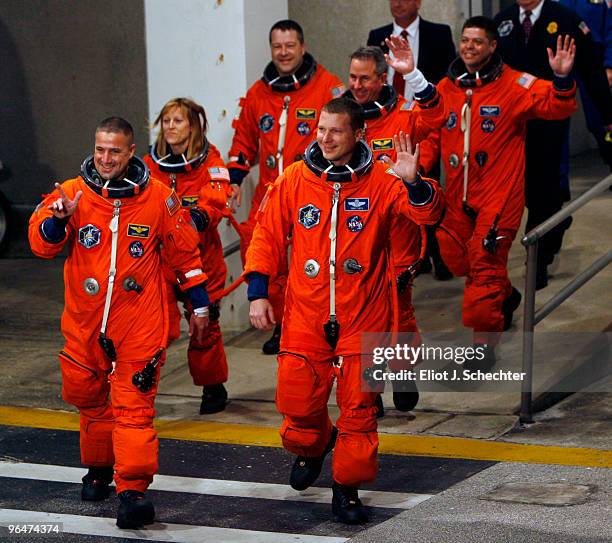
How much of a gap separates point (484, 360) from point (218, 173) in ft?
6.73

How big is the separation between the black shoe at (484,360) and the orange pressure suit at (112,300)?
8.75 ft

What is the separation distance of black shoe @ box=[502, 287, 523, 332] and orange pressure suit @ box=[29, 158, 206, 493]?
10.2ft

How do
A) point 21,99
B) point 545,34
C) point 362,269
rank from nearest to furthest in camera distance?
point 362,269 → point 545,34 → point 21,99

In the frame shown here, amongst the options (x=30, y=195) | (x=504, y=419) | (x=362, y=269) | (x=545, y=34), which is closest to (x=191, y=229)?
(x=362, y=269)

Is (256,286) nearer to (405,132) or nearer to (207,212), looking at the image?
(207,212)

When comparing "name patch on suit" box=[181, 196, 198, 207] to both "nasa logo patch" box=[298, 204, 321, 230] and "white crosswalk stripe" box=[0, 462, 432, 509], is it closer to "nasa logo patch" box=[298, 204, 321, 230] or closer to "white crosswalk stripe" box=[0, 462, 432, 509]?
"white crosswalk stripe" box=[0, 462, 432, 509]

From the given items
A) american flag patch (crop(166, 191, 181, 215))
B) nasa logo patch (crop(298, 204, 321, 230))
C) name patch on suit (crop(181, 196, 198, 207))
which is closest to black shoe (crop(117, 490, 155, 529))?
american flag patch (crop(166, 191, 181, 215))

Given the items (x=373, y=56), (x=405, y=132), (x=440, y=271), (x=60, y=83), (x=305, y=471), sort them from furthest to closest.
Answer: (x=60, y=83) < (x=440, y=271) < (x=405, y=132) < (x=373, y=56) < (x=305, y=471)

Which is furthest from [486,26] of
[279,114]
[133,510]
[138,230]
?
[133,510]

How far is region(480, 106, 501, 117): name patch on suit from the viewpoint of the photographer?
919 centimetres

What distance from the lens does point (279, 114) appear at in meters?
9.99

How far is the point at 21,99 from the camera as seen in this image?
1416cm

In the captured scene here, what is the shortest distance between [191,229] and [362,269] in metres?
1.01

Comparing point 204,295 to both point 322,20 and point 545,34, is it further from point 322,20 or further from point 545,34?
point 322,20
